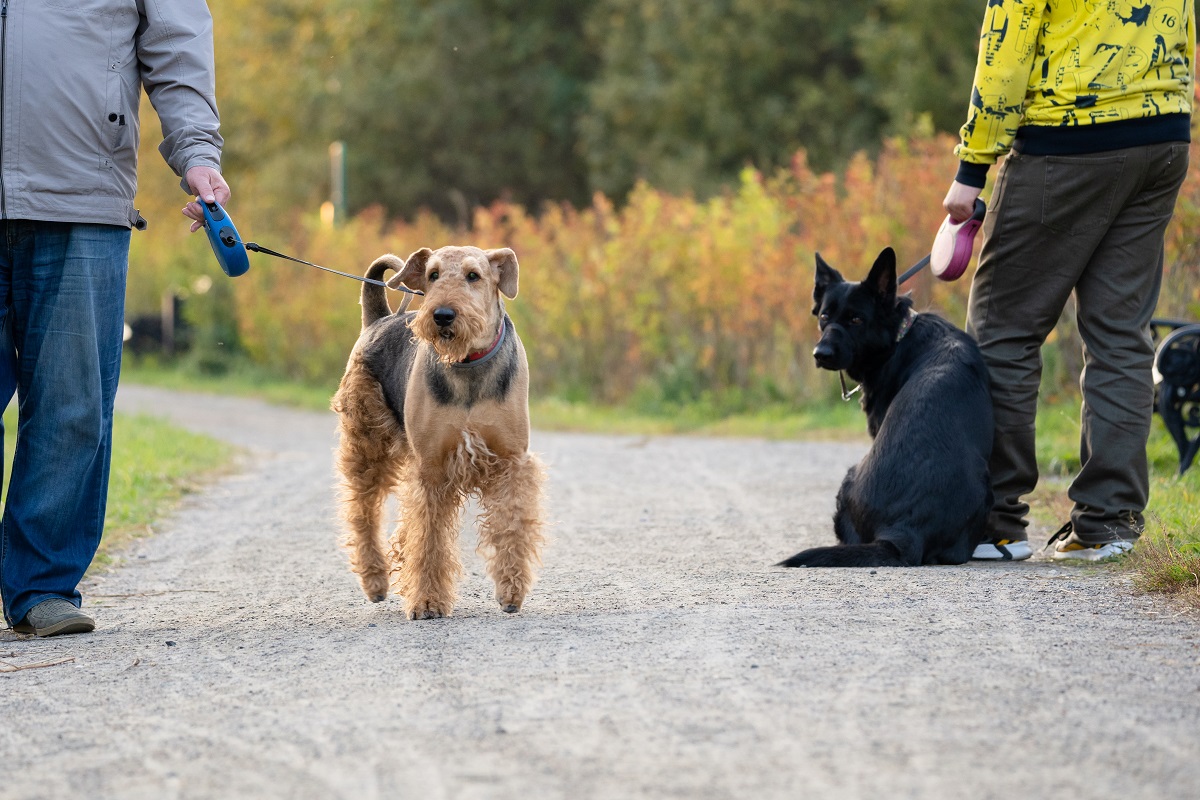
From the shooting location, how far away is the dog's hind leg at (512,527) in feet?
14.7

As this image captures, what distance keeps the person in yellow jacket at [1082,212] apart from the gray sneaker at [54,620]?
322cm

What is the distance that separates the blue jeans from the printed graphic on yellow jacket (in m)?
3.07

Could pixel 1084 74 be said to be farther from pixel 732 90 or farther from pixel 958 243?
pixel 732 90

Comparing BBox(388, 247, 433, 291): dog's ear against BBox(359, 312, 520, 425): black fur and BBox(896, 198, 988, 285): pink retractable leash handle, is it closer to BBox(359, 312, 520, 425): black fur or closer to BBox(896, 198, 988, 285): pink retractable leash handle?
BBox(359, 312, 520, 425): black fur

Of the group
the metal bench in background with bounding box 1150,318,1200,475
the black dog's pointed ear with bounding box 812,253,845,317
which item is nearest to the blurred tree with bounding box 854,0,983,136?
the metal bench in background with bounding box 1150,318,1200,475

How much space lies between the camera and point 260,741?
3023 mm

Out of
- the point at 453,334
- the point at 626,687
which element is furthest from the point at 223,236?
the point at 626,687

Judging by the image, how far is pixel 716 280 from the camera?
1282cm

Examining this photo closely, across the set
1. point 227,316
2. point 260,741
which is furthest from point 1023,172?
point 227,316

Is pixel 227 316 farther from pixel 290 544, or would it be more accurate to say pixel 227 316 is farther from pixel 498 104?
pixel 290 544

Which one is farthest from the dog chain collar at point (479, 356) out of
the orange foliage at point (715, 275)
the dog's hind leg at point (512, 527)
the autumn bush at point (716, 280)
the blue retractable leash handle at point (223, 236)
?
the orange foliage at point (715, 275)

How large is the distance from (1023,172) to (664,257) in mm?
8281

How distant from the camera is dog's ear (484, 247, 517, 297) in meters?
4.66

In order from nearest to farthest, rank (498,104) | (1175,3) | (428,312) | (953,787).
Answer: (953,787), (428,312), (1175,3), (498,104)
